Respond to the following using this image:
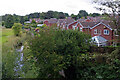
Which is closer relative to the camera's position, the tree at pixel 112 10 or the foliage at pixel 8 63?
the foliage at pixel 8 63

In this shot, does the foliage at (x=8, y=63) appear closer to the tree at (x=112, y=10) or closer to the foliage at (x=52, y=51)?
the foliage at (x=52, y=51)

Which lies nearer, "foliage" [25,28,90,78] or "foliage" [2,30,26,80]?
"foliage" [2,30,26,80]

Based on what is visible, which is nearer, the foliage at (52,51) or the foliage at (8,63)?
the foliage at (8,63)

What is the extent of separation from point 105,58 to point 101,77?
0.58m

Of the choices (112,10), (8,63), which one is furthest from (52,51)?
(112,10)

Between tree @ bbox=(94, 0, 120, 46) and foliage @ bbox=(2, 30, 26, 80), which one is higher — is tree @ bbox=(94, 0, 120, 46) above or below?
above

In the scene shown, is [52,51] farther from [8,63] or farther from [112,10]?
[112,10]

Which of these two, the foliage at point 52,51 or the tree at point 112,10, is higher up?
the tree at point 112,10

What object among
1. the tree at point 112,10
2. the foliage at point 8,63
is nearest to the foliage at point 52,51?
the foliage at point 8,63

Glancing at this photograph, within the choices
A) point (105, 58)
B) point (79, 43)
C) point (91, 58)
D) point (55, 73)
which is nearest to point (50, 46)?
point (55, 73)

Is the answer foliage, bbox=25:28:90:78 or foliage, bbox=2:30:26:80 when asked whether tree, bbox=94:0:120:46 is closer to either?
foliage, bbox=25:28:90:78

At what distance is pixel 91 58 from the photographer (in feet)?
11.8

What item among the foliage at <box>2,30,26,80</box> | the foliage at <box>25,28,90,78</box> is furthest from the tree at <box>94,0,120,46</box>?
the foliage at <box>2,30,26,80</box>

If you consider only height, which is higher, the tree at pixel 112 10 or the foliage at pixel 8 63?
the tree at pixel 112 10
